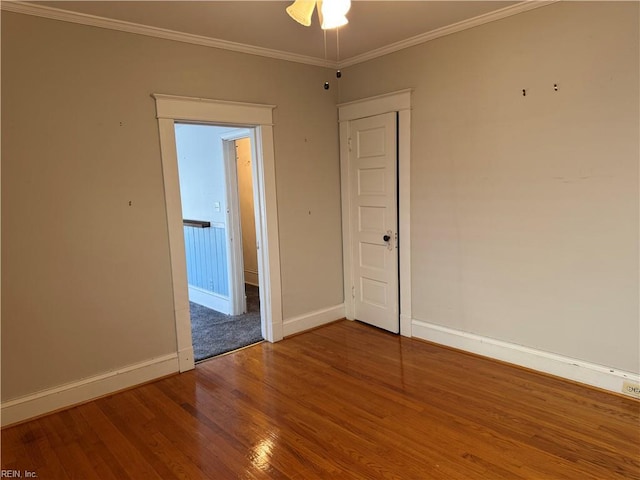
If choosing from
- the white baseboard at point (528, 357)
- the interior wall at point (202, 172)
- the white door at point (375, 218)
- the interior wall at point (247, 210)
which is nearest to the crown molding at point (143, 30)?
the white door at point (375, 218)

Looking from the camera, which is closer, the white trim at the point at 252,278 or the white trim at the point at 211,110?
the white trim at the point at 211,110

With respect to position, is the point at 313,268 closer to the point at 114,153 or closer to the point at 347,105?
the point at 347,105

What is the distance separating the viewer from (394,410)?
2691 mm

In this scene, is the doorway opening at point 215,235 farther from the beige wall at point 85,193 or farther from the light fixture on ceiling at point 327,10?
the light fixture on ceiling at point 327,10

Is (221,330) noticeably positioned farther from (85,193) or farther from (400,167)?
(400,167)

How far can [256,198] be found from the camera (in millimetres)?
3852

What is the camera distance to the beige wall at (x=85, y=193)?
262 cm

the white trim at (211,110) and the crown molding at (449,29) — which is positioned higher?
the crown molding at (449,29)

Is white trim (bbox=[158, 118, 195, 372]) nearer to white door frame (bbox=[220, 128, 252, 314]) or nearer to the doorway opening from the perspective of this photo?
the doorway opening

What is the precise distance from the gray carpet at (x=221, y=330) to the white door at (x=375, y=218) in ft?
3.82

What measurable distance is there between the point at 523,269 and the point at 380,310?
1451 millimetres

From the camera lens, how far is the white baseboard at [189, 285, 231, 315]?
4.88 meters

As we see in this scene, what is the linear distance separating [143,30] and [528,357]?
3694 millimetres

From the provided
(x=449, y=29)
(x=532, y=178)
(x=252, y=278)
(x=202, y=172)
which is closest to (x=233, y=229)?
(x=202, y=172)
